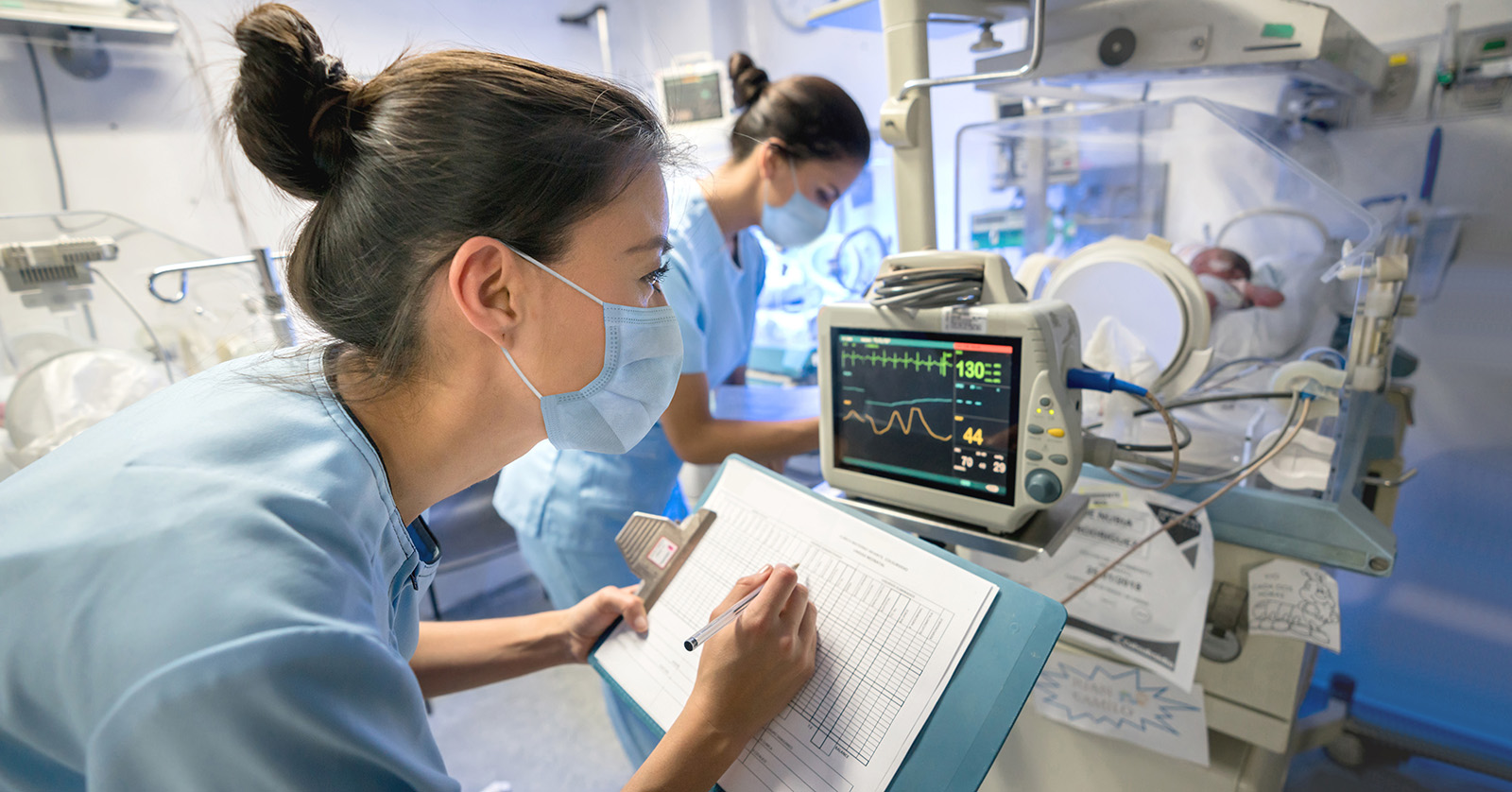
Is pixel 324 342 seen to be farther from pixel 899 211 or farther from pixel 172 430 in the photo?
pixel 899 211

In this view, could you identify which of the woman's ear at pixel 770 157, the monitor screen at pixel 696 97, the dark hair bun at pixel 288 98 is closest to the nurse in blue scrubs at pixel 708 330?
the woman's ear at pixel 770 157

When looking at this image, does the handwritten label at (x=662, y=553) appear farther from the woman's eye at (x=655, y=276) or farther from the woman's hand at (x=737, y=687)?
the woman's eye at (x=655, y=276)

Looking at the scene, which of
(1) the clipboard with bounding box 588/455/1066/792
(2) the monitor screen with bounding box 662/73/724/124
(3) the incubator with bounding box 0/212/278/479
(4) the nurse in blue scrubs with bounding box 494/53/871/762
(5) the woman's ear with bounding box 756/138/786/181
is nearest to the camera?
(1) the clipboard with bounding box 588/455/1066/792

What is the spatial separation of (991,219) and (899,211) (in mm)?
1046

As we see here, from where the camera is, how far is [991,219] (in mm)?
2092

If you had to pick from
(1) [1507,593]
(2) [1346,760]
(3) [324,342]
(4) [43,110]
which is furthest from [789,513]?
(4) [43,110]

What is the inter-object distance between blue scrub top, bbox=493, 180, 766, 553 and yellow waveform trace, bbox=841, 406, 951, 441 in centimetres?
42

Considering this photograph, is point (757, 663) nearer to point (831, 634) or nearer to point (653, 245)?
point (831, 634)

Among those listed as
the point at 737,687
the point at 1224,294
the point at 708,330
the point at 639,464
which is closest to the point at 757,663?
the point at 737,687

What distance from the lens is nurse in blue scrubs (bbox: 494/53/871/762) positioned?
135 centimetres

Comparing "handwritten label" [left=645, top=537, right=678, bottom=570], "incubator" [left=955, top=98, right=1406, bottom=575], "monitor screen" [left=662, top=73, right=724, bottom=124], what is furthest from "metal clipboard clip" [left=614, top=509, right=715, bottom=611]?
"monitor screen" [left=662, top=73, right=724, bottom=124]

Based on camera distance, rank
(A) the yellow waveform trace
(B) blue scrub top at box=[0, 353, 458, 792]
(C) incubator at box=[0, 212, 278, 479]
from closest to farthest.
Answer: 1. (B) blue scrub top at box=[0, 353, 458, 792]
2. (A) the yellow waveform trace
3. (C) incubator at box=[0, 212, 278, 479]

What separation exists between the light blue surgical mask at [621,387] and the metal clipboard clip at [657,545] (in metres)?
0.14

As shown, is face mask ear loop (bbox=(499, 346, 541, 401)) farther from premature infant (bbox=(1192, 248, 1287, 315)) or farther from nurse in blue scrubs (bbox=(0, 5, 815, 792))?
premature infant (bbox=(1192, 248, 1287, 315))
